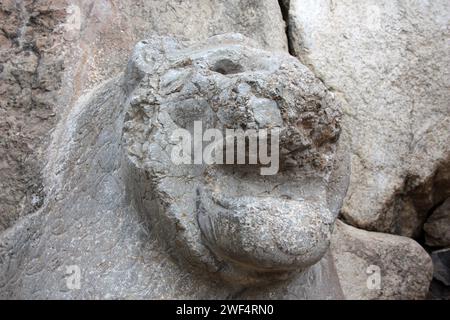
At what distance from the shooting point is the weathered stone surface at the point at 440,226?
180 centimetres

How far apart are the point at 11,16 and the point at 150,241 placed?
0.61 metres

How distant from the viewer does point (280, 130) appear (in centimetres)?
103

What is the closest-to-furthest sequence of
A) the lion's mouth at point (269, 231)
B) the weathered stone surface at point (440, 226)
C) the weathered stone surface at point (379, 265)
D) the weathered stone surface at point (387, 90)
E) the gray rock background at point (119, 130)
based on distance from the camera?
the lion's mouth at point (269, 231), the gray rock background at point (119, 130), the weathered stone surface at point (379, 265), the weathered stone surface at point (387, 90), the weathered stone surface at point (440, 226)

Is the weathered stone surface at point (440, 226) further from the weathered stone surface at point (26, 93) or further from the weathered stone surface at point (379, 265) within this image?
the weathered stone surface at point (26, 93)

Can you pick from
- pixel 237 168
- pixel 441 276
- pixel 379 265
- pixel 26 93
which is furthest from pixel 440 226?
pixel 26 93

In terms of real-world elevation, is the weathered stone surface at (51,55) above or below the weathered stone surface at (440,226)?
above

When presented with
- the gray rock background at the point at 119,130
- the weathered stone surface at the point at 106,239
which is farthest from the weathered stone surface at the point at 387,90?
the weathered stone surface at the point at 106,239

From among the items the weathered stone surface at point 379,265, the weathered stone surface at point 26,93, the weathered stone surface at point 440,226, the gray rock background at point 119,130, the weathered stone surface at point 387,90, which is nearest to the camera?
the gray rock background at point 119,130

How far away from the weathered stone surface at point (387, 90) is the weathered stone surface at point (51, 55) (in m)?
0.28

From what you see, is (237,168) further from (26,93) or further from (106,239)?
(26,93)

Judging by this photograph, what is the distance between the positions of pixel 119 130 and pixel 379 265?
70cm

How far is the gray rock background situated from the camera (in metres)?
1.13

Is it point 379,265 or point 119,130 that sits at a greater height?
point 119,130

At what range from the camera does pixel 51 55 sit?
1434mm
